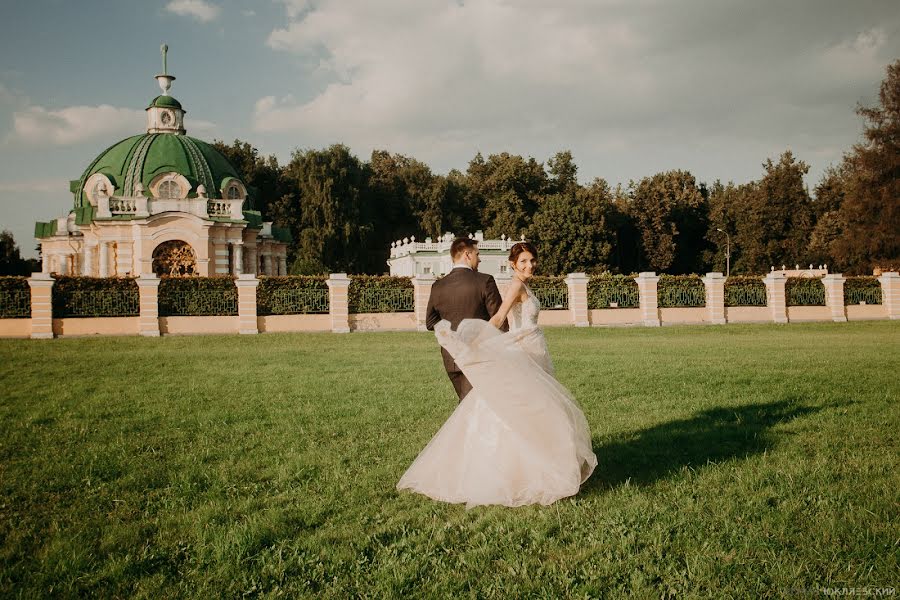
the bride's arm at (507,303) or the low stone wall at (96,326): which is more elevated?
the bride's arm at (507,303)

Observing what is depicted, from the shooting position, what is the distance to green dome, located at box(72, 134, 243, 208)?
38688mm

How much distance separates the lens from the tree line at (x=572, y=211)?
55.0 m

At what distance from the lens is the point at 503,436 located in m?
4.95

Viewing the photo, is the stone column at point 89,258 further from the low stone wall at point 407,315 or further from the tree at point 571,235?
the tree at point 571,235

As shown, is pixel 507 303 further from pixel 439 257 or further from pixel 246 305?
pixel 439 257

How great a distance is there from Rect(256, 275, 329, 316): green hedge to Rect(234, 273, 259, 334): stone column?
0.75 metres

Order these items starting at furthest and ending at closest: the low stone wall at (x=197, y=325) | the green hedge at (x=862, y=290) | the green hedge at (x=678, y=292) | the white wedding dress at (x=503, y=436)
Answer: the green hedge at (x=862, y=290)
the green hedge at (x=678, y=292)
the low stone wall at (x=197, y=325)
the white wedding dress at (x=503, y=436)

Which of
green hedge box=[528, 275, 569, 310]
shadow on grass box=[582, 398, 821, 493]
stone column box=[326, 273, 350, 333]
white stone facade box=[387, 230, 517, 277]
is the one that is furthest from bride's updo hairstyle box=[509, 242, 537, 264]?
white stone facade box=[387, 230, 517, 277]

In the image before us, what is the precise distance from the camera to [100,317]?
22891 mm

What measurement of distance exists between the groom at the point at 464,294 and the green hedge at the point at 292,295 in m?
20.0

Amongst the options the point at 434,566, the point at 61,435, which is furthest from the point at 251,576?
the point at 61,435

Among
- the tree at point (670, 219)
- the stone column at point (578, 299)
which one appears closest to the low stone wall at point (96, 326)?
the stone column at point (578, 299)

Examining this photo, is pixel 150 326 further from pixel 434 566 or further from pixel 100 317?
pixel 434 566

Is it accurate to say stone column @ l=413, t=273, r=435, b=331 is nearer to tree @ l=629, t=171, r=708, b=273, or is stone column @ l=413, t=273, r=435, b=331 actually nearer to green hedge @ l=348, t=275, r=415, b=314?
green hedge @ l=348, t=275, r=415, b=314
